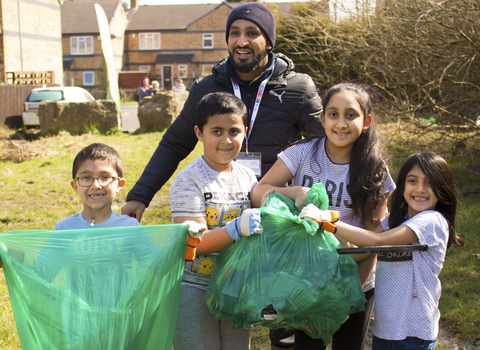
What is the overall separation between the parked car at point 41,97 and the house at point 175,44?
2523cm

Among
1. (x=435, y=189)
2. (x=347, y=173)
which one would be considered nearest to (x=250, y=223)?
(x=347, y=173)

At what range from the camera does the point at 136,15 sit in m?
43.6

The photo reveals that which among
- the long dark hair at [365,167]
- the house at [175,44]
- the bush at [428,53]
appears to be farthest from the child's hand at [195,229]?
the house at [175,44]

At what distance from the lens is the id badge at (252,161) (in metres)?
2.56

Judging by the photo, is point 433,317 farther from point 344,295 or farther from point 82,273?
point 82,273

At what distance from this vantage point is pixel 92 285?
1641mm

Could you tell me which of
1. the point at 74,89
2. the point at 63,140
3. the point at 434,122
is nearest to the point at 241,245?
the point at 434,122

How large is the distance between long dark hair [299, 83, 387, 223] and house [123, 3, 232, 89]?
38.4 metres

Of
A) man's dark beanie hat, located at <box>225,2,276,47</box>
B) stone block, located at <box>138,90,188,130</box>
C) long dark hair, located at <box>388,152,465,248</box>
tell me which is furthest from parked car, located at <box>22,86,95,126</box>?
long dark hair, located at <box>388,152,465,248</box>

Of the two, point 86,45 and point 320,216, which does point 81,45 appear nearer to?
point 86,45

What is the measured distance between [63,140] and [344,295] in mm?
10074

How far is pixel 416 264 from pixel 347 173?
1.62ft

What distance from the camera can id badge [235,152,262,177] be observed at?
2557 millimetres

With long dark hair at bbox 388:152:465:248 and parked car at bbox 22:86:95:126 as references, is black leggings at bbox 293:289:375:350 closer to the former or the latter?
long dark hair at bbox 388:152:465:248
